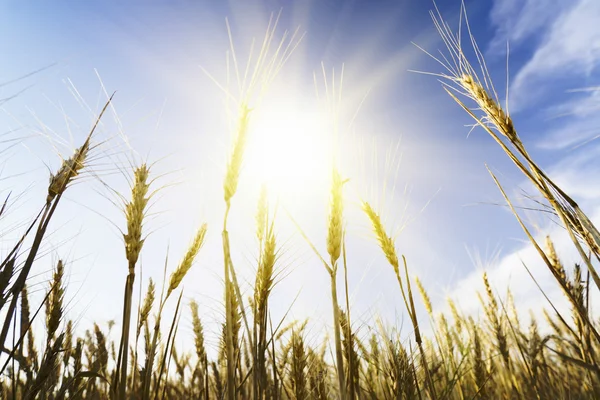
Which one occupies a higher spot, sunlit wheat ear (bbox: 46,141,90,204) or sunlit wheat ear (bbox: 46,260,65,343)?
sunlit wheat ear (bbox: 46,141,90,204)

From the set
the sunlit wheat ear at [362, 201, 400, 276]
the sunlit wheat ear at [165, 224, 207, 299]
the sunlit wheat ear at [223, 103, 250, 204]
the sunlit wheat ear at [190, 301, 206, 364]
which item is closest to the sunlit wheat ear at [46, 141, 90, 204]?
the sunlit wheat ear at [223, 103, 250, 204]

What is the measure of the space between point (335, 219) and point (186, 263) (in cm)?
118

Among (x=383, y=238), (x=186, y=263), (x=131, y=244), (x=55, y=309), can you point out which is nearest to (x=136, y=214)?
(x=131, y=244)

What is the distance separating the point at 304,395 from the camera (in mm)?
2457

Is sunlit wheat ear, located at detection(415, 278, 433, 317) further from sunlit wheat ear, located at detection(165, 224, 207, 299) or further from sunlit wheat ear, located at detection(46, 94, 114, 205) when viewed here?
sunlit wheat ear, located at detection(46, 94, 114, 205)

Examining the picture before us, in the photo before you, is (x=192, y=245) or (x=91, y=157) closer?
(x=91, y=157)

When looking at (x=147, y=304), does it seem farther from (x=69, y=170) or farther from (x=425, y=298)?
(x=425, y=298)

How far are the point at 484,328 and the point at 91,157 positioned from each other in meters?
5.05

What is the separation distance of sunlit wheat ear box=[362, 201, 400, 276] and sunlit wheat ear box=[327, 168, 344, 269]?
0.67m

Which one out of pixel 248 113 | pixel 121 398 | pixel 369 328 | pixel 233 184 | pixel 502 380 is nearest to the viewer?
pixel 121 398

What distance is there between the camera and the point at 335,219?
2182 millimetres

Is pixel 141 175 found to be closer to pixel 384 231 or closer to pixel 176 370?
pixel 384 231

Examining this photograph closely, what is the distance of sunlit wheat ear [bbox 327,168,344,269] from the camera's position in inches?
81.8

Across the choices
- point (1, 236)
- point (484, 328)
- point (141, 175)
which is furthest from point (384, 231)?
point (484, 328)
